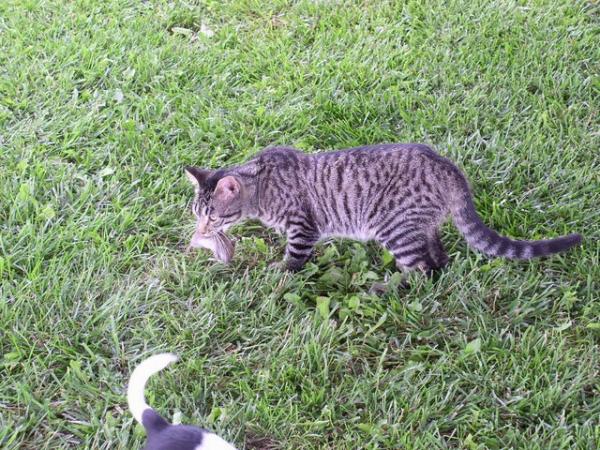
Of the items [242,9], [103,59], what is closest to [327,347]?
[103,59]

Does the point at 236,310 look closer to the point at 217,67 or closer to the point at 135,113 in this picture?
the point at 135,113

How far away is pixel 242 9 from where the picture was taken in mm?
5750

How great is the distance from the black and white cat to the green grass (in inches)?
16.8

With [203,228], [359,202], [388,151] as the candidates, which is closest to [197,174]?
[203,228]

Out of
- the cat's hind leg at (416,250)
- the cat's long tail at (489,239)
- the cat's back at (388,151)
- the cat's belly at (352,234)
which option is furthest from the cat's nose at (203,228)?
the cat's long tail at (489,239)

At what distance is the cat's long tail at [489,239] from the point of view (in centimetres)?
342

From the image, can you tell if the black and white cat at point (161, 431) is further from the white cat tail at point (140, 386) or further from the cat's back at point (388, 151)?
the cat's back at point (388, 151)

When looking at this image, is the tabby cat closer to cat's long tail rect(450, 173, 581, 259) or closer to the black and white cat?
cat's long tail rect(450, 173, 581, 259)

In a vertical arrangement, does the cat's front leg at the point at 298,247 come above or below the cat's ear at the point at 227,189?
below

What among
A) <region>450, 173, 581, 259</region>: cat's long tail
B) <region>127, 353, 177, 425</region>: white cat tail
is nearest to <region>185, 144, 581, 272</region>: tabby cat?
<region>450, 173, 581, 259</region>: cat's long tail

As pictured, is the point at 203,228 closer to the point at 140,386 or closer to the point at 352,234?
the point at 352,234

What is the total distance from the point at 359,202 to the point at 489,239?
72 cm

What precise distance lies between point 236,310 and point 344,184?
3.01ft

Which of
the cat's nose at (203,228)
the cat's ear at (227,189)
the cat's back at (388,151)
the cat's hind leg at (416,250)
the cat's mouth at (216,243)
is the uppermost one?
the cat's back at (388,151)
